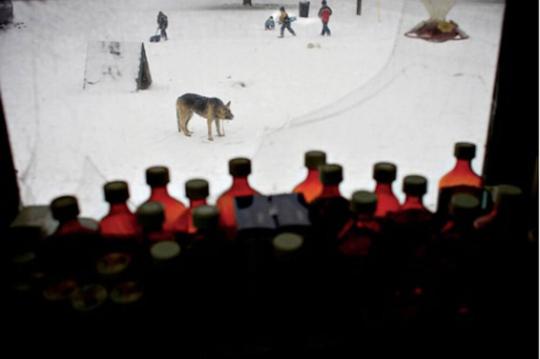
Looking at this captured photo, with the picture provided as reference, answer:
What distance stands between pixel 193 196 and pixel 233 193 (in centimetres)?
11

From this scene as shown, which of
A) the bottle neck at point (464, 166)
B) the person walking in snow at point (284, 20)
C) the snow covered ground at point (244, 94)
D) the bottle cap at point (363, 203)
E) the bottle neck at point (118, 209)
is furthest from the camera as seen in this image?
the person walking in snow at point (284, 20)

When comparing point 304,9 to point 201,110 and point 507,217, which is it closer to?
point 201,110

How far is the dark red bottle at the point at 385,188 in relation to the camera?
83 centimetres

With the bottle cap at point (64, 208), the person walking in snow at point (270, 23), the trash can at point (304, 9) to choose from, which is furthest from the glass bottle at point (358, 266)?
the trash can at point (304, 9)

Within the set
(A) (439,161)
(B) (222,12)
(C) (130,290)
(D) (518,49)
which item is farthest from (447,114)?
(B) (222,12)

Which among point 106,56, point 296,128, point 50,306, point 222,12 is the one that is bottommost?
point 296,128

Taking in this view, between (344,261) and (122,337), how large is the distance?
34 cm

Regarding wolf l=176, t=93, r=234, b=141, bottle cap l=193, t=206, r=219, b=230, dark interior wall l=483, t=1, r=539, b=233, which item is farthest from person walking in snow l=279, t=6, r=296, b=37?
bottle cap l=193, t=206, r=219, b=230

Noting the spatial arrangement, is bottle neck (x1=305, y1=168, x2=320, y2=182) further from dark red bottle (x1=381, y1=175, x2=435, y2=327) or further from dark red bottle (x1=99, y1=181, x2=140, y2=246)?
dark red bottle (x1=99, y1=181, x2=140, y2=246)

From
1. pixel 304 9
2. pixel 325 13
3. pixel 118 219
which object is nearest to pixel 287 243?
pixel 118 219

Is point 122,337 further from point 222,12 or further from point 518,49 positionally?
point 222,12

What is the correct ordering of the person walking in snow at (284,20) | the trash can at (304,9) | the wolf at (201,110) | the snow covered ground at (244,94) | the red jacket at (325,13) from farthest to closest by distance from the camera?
1. the trash can at (304,9)
2. the person walking in snow at (284,20)
3. the red jacket at (325,13)
4. the wolf at (201,110)
5. the snow covered ground at (244,94)

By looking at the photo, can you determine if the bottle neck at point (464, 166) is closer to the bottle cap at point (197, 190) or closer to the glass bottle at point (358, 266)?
the glass bottle at point (358, 266)

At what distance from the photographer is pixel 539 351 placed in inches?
28.1
